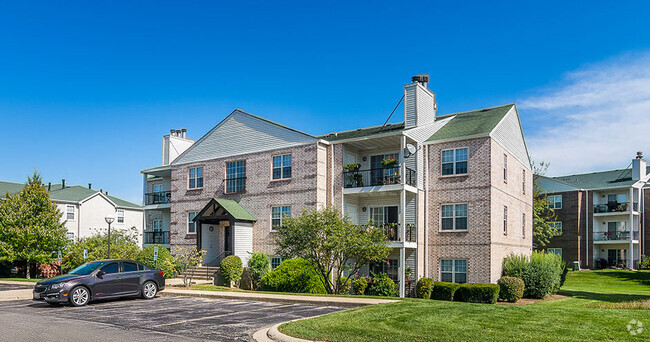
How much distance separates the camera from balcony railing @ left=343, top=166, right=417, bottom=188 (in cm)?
2645

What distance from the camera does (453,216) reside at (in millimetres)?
26438

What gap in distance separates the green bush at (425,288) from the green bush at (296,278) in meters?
4.40

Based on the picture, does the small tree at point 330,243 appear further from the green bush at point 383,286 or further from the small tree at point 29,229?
the small tree at point 29,229

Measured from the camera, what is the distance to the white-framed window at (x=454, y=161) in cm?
2638

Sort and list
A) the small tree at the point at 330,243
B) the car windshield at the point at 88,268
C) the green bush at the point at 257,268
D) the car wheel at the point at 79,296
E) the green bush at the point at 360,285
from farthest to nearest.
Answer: the green bush at the point at 257,268 < the green bush at the point at 360,285 < the small tree at the point at 330,243 < the car windshield at the point at 88,268 < the car wheel at the point at 79,296

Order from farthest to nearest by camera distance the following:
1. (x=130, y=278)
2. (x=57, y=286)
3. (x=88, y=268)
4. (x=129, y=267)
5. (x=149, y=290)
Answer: (x=149, y=290)
(x=129, y=267)
(x=130, y=278)
(x=88, y=268)
(x=57, y=286)

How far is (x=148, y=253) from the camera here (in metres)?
32.5

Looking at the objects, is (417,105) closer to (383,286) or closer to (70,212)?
(383,286)

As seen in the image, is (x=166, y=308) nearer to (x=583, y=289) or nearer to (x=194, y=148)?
(x=194, y=148)

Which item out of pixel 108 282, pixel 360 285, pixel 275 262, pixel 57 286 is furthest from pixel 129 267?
pixel 275 262

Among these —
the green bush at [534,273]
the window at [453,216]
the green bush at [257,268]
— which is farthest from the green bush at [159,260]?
the green bush at [534,273]

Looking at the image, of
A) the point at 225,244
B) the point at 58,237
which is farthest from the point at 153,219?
the point at 225,244

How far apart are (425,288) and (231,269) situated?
33.8 feet

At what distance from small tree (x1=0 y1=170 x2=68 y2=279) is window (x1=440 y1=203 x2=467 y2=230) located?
25.0 m
